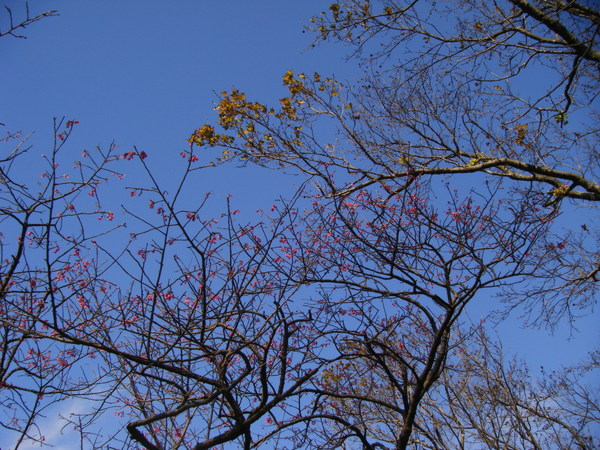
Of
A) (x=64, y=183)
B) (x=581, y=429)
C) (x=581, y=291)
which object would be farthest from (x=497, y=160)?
(x=64, y=183)

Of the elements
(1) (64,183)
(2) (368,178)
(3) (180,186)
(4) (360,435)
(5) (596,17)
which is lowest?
(4) (360,435)

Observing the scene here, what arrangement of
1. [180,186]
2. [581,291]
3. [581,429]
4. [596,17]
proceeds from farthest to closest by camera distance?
[581,429], [581,291], [596,17], [180,186]

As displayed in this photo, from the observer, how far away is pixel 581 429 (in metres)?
6.44

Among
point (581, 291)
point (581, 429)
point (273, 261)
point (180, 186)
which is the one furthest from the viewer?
point (581, 429)

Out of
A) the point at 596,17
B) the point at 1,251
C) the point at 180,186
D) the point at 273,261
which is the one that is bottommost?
the point at 180,186

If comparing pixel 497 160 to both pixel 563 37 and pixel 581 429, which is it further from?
pixel 581 429

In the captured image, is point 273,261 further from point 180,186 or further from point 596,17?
point 596,17

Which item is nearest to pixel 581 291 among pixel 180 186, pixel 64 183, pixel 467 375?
pixel 467 375

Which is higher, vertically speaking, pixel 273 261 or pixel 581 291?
pixel 581 291

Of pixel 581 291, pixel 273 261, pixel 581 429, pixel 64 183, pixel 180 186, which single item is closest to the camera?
pixel 180 186

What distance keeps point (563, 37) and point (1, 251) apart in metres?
6.31

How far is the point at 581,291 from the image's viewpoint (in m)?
6.04

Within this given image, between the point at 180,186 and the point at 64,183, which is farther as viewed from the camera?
the point at 64,183

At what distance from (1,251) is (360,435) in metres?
3.33
